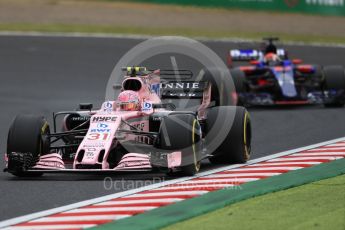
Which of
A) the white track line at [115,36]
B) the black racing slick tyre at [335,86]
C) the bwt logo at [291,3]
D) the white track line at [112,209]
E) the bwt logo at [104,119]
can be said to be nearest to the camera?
the white track line at [112,209]

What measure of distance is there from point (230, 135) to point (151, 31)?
76.7 feet

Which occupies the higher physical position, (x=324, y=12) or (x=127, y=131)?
(x=324, y=12)

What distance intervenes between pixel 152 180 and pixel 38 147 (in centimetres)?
156

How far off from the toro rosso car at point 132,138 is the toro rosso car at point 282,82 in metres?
9.11

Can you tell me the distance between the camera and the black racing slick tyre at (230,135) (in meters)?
14.5

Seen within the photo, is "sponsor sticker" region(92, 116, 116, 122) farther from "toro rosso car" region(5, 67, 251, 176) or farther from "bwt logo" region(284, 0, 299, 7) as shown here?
"bwt logo" region(284, 0, 299, 7)

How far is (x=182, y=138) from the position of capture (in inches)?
513

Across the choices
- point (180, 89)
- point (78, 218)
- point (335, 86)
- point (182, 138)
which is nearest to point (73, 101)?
point (335, 86)

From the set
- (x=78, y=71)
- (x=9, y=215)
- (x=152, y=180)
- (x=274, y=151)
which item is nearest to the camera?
(x=9, y=215)

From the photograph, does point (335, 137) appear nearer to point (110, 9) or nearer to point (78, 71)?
point (78, 71)

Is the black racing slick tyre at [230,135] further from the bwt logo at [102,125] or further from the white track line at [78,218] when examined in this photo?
the white track line at [78,218]

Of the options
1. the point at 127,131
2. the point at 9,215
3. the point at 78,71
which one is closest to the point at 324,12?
the point at 78,71

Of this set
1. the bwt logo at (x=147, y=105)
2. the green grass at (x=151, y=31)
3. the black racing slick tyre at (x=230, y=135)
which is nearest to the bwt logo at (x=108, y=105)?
the bwt logo at (x=147, y=105)

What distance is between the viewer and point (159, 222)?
9.81 m
